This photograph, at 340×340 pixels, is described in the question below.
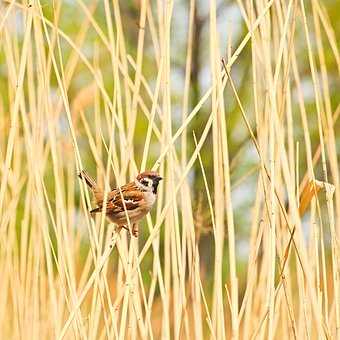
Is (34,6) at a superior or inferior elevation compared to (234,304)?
superior

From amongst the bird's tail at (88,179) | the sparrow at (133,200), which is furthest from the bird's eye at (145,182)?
the bird's tail at (88,179)

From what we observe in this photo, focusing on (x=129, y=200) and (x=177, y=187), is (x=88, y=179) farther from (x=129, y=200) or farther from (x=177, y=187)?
(x=177, y=187)

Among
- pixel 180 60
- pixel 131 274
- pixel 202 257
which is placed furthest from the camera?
pixel 180 60

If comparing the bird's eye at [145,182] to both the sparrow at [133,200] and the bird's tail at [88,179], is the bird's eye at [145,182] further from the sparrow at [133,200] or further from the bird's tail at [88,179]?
the bird's tail at [88,179]

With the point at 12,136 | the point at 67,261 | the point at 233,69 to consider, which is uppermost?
the point at 233,69

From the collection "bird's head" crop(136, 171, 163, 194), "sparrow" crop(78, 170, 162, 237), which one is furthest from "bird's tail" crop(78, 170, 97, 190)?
"bird's head" crop(136, 171, 163, 194)

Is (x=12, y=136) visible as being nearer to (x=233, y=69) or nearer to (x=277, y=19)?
(x=277, y=19)

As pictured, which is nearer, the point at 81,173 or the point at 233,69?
the point at 81,173

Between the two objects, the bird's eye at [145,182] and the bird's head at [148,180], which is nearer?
the bird's head at [148,180]

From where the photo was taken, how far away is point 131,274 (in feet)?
6.13

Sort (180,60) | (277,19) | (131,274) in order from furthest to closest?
(180,60) → (277,19) → (131,274)

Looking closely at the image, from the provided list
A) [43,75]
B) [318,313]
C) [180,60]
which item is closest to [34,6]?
[43,75]

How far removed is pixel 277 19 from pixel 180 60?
18.9ft

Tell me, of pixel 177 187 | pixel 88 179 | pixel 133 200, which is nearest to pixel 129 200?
pixel 133 200
